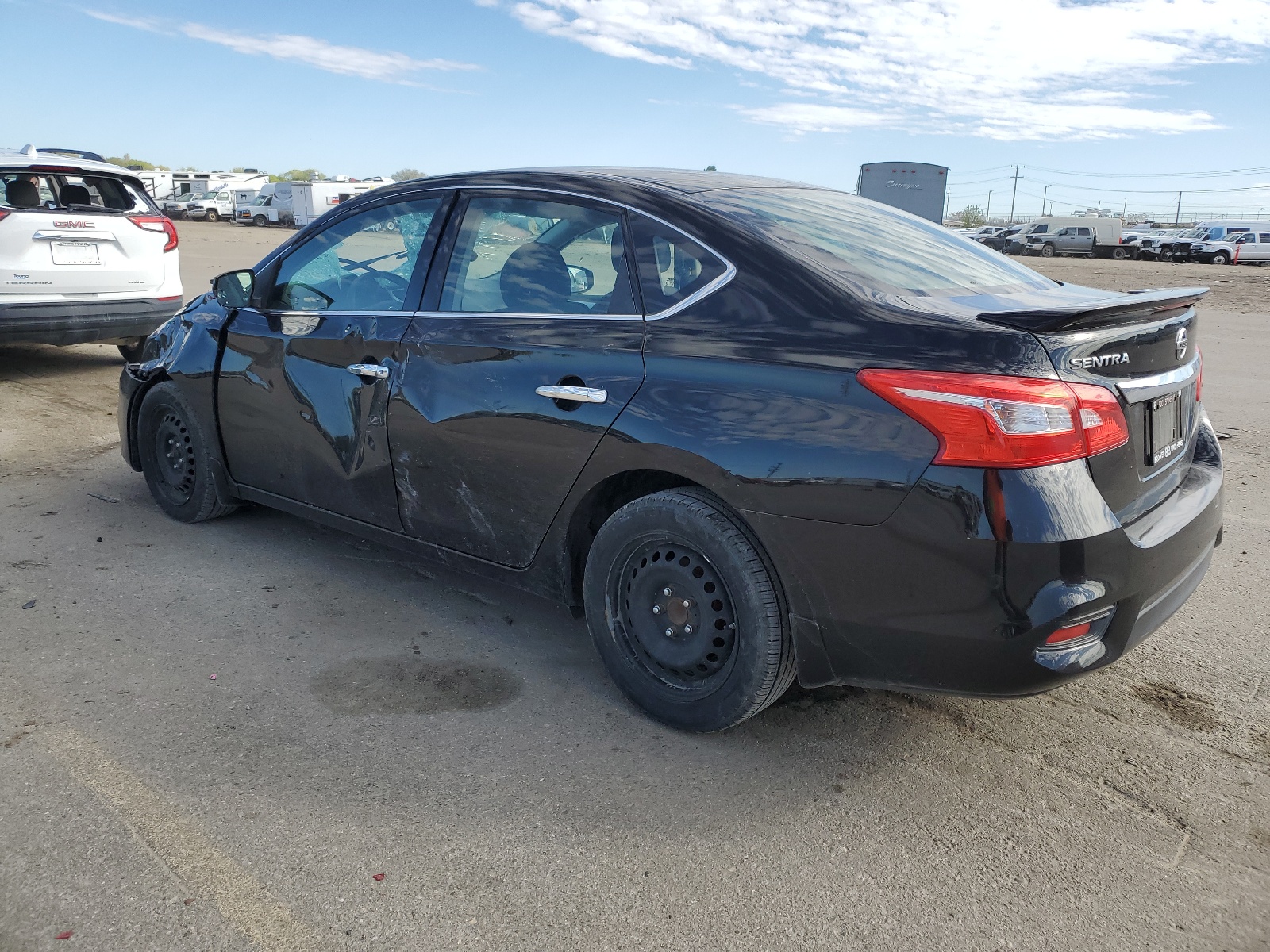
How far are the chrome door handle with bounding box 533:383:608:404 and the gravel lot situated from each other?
100 cm

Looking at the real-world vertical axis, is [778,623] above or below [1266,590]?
above

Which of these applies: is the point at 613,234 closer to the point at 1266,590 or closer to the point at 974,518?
the point at 974,518

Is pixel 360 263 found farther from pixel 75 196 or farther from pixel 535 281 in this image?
pixel 75 196

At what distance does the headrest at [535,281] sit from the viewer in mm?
3350

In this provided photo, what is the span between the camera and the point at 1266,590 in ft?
14.0

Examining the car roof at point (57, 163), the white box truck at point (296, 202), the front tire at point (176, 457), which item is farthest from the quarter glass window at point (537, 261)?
the white box truck at point (296, 202)

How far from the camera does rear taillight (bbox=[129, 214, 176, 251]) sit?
854cm

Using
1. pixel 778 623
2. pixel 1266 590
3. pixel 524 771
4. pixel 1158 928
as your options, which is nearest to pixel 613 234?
pixel 778 623

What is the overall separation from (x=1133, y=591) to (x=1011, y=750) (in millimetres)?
689

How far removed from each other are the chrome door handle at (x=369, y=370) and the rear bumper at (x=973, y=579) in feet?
5.27

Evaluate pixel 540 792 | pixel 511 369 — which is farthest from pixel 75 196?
pixel 540 792

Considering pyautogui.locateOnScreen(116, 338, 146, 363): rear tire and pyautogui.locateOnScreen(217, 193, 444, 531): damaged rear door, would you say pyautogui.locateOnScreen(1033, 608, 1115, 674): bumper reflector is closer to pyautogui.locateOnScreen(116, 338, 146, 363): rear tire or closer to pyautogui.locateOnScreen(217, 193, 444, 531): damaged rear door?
pyautogui.locateOnScreen(217, 193, 444, 531): damaged rear door

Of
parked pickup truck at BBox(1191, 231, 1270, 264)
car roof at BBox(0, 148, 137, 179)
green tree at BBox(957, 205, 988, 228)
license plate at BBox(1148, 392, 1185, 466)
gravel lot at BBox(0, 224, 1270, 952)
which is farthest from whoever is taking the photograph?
green tree at BBox(957, 205, 988, 228)

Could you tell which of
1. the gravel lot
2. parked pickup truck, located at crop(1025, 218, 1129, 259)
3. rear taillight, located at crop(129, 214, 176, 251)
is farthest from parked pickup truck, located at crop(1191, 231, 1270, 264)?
the gravel lot
